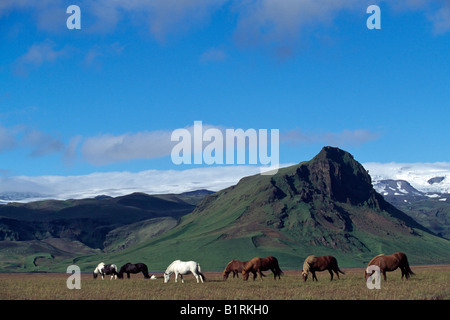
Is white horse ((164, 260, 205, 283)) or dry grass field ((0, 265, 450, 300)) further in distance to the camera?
white horse ((164, 260, 205, 283))

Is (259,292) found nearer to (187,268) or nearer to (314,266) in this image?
(314,266)

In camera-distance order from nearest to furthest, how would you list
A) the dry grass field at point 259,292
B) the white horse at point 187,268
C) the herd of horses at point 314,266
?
the dry grass field at point 259,292 → the herd of horses at point 314,266 → the white horse at point 187,268

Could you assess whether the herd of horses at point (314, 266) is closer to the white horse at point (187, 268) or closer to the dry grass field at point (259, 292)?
the white horse at point (187, 268)

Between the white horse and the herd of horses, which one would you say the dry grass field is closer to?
the herd of horses

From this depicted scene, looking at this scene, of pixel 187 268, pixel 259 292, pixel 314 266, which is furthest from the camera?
pixel 187 268

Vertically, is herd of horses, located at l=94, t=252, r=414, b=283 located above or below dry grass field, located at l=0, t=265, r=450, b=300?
above

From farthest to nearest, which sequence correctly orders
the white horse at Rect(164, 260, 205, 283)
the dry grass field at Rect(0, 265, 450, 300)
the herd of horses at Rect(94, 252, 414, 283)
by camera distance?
the white horse at Rect(164, 260, 205, 283)
the herd of horses at Rect(94, 252, 414, 283)
the dry grass field at Rect(0, 265, 450, 300)

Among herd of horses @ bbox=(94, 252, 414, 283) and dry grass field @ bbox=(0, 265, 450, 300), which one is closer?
dry grass field @ bbox=(0, 265, 450, 300)

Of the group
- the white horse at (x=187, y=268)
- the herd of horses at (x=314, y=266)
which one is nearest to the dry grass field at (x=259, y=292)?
the herd of horses at (x=314, y=266)

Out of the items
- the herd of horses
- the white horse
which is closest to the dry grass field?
the herd of horses

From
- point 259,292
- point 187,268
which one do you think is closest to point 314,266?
point 259,292

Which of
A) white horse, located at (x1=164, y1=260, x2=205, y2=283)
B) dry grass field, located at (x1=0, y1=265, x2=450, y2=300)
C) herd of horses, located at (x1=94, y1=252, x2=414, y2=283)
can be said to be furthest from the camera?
white horse, located at (x1=164, y1=260, x2=205, y2=283)
